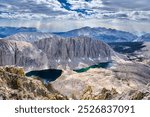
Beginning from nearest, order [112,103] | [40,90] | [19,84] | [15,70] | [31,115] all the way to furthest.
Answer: [31,115]
[112,103]
[19,84]
[40,90]
[15,70]

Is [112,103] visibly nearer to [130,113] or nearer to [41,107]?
[130,113]

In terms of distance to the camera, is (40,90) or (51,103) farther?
(40,90)

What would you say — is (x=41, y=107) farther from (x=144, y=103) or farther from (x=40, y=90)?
(x=40, y=90)

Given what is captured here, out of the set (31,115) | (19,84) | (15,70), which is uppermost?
(31,115)

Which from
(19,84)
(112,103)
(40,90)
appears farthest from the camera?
(40,90)

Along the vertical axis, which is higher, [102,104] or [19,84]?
[102,104]

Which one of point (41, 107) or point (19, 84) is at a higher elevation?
point (41, 107)

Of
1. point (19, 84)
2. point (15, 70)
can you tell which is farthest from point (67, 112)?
point (15, 70)

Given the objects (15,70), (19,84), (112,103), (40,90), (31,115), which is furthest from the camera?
(15,70)

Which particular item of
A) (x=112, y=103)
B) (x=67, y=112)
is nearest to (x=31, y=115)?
(x=67, y=112)
